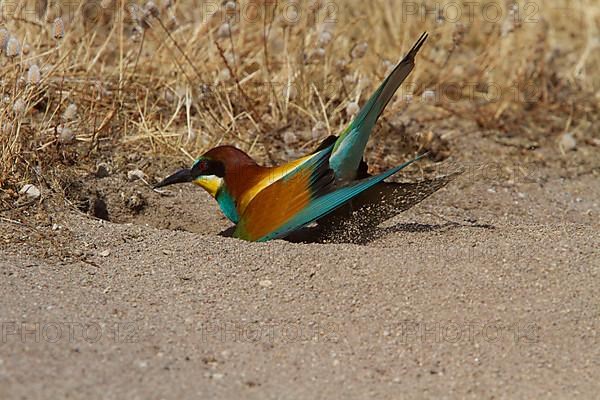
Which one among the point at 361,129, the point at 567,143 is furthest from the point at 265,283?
the point at 567,143

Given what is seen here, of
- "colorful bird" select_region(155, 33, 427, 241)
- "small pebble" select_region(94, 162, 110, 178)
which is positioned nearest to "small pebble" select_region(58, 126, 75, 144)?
"small pebble" select_region(94, 162, 110, 178)

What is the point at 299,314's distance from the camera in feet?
9.47

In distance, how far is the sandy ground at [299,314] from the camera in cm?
250

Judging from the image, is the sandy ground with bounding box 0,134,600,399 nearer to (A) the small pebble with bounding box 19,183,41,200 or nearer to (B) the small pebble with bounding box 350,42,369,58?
(A) the small pebble with bounding box 19,183,41,200

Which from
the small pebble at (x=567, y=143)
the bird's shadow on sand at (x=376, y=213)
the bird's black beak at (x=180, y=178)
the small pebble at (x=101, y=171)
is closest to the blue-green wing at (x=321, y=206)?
the bird's shadow on sand at (x=376, y=213)

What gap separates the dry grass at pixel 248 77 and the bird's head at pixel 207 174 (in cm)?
50

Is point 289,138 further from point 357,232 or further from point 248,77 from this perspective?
point 357,232

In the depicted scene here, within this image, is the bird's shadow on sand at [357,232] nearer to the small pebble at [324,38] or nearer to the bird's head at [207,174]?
the bird's head at [207,174]

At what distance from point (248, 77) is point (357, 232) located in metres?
1.38

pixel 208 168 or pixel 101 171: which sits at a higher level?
pixel 208 168

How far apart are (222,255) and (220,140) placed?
126cm


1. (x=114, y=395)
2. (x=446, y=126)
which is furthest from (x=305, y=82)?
(x=114, y=395)

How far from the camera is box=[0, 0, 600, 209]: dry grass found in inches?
161

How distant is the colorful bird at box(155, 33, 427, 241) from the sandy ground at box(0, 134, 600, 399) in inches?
6.8
